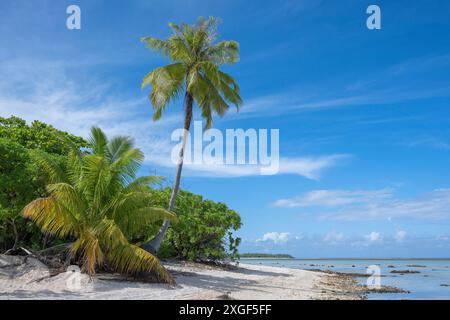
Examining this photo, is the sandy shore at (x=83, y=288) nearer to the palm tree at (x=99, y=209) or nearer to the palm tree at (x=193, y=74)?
the palm tree at (x=99, y=209)

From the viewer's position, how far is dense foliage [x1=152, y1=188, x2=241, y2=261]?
25.4 m

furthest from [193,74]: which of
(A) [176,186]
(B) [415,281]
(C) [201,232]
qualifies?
(B) [415,281]

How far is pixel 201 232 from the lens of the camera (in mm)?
25250

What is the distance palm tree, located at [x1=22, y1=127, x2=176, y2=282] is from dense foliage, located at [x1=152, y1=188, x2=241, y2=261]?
8075 mm

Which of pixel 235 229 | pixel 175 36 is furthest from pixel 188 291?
pixel 235 229

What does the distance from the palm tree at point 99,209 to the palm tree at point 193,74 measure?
12.6 ft

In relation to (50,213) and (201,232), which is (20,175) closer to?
(50,213)

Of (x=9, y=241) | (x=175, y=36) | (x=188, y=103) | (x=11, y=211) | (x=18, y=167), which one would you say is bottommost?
(x=9, y=241)

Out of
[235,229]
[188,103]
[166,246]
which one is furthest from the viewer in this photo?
[235,229]

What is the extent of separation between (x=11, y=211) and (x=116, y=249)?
13.0 ft

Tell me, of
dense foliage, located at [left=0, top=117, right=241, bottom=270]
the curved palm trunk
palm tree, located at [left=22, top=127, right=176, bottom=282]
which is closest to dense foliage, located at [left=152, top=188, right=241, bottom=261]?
dense foliage, located at [left=0, top=117, right=241, bottom=270]
